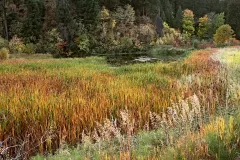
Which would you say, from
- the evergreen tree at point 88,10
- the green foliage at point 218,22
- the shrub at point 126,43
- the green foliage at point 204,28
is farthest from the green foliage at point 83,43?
the green foliage at point 204,28

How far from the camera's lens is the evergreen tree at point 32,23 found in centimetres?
3681

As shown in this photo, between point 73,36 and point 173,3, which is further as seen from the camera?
point 173,3

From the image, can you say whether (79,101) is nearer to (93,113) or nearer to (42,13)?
(93,113)

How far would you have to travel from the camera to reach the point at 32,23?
1475 inches

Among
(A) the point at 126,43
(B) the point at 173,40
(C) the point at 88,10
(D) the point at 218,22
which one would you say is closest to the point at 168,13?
(D) the point at 218,22

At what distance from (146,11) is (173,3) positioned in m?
36.4

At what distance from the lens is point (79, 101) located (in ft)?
22.7

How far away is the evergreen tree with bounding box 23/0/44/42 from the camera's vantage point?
36.8m

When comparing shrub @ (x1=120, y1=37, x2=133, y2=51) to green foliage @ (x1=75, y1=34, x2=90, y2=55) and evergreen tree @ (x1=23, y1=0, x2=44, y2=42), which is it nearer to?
green foliage @ (x1=75, y1=34, x2=90, y2=55)

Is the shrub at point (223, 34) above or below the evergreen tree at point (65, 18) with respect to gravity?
below

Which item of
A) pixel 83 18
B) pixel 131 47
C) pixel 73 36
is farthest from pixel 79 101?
pixel 83 18

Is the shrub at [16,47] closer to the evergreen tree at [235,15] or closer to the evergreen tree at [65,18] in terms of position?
the evergreen tree at [65,18]

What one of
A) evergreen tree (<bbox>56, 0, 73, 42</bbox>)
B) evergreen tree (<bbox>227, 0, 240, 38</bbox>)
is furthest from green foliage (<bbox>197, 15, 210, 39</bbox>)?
evergreen tree (<bbox>56, 0, 73, 42</bbox>)

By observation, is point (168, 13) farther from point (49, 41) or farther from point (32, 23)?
point (49, 41)
